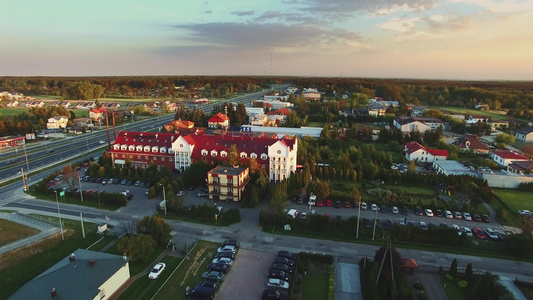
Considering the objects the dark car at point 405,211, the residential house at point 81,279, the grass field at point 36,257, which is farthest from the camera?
the dark car at point 405,211

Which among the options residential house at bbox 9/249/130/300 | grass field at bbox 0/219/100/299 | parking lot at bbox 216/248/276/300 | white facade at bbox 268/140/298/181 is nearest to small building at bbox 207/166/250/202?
white facade at bbox 268/140/298/181

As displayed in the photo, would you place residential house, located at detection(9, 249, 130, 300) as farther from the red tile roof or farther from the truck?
the red tile roof

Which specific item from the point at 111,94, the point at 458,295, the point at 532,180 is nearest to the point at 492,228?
the point at 458,295

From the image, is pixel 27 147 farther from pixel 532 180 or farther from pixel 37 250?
pixel 532 180

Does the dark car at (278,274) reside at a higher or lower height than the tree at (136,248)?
lower

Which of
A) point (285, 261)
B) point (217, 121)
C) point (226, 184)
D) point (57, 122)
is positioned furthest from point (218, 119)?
point (285, 261)

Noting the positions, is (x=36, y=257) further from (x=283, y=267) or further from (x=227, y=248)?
(x=283, y=267)

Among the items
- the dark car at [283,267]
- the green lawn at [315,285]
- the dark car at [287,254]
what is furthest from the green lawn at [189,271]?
the green lawn at [315,285]

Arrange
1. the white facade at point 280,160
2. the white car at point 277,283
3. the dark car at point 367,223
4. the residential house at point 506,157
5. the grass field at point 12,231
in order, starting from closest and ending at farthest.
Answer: the white car at point 277,283
the grass field at point 12,231
the dark car at point 367,223
the white facade at point 280,160
the residential house at point 506,157

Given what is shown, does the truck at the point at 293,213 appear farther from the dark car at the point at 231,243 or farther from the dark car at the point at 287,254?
the dark car at the point at 231,243
